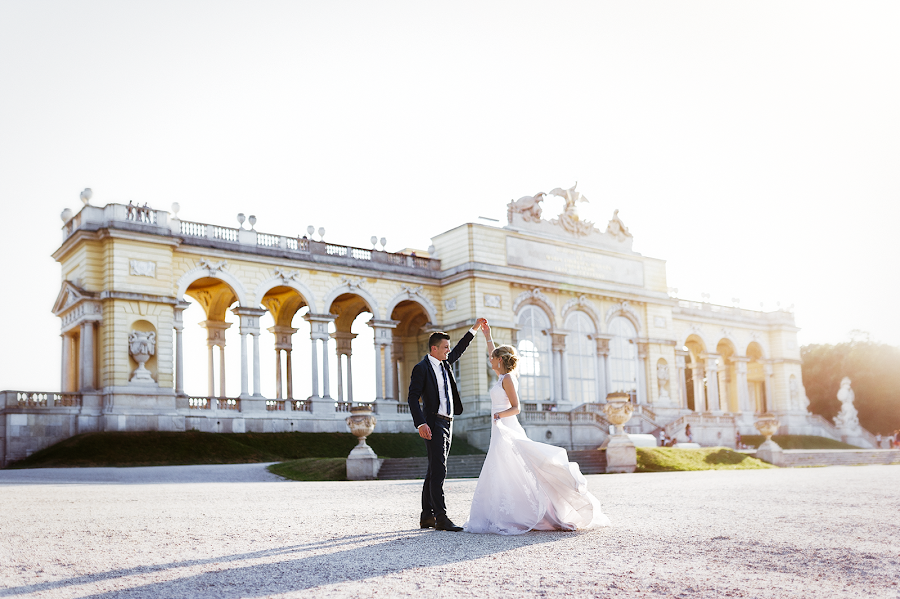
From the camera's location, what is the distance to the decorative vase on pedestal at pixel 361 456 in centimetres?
2036

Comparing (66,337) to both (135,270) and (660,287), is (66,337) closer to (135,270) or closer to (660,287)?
(135,270)

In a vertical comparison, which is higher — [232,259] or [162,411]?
[232,259]

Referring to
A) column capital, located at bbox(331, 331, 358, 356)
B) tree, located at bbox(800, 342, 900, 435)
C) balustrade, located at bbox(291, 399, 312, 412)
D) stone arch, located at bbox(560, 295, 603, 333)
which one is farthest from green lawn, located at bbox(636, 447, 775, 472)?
tree, located at bbox(800, 342, 900, 435)

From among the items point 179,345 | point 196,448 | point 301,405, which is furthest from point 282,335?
point 196,448

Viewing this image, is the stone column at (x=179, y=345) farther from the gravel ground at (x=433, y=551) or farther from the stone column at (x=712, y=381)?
the stone column at (x=712, y=381)

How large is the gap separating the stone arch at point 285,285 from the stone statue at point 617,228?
56.2 ft

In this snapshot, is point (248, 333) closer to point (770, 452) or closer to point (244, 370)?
point (244, 370)

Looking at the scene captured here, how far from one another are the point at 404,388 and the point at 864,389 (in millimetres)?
35770

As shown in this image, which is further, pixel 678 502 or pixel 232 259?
pixel 232 259

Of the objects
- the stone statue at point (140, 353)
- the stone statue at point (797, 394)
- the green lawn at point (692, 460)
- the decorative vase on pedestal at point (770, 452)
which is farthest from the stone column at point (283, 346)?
the stone statue at point (797, 394)

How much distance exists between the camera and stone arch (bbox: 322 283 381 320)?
118 ft

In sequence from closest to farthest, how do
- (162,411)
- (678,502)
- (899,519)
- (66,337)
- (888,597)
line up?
(888,597) < (899,519) < (678,502) < (162,411) < (66,337)

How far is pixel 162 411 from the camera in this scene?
96.5 feet

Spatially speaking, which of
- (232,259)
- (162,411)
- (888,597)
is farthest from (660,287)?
(888,597)
